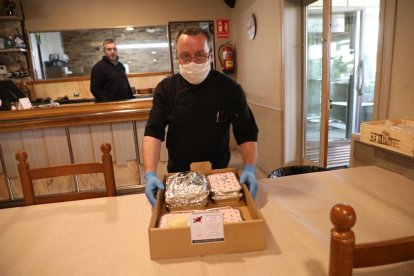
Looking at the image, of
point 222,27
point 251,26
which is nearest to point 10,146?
point 251,26

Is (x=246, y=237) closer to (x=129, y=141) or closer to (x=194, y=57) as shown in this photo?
(x=194, y=57)

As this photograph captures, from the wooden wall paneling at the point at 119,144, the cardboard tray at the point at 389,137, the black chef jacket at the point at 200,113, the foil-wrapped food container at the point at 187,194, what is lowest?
the wooden wall paneling at the point at 119,144

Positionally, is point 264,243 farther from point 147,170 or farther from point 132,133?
point 132,133

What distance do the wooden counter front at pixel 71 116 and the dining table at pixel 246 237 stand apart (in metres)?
1.21

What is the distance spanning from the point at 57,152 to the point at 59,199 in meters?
1.15

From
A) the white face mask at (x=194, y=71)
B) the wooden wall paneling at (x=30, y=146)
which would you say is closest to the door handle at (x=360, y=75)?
the white face mask at (x=194, y=71)

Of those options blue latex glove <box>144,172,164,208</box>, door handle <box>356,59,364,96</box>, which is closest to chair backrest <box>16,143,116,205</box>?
blue latex glove <box>144,172,164,208</box>

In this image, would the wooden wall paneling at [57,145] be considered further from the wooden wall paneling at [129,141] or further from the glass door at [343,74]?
the glass door at [343,74]

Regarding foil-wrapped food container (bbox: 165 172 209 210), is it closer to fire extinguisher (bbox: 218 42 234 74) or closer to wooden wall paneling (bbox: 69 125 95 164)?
wooden wall paneling (bbox: 69 125 95 164)

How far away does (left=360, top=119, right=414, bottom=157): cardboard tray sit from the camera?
1191mm

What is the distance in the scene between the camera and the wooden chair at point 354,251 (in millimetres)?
585

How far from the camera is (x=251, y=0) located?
3621 millimetres

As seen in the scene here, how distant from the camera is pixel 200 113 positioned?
55.9 inches

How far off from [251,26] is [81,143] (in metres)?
2.42
